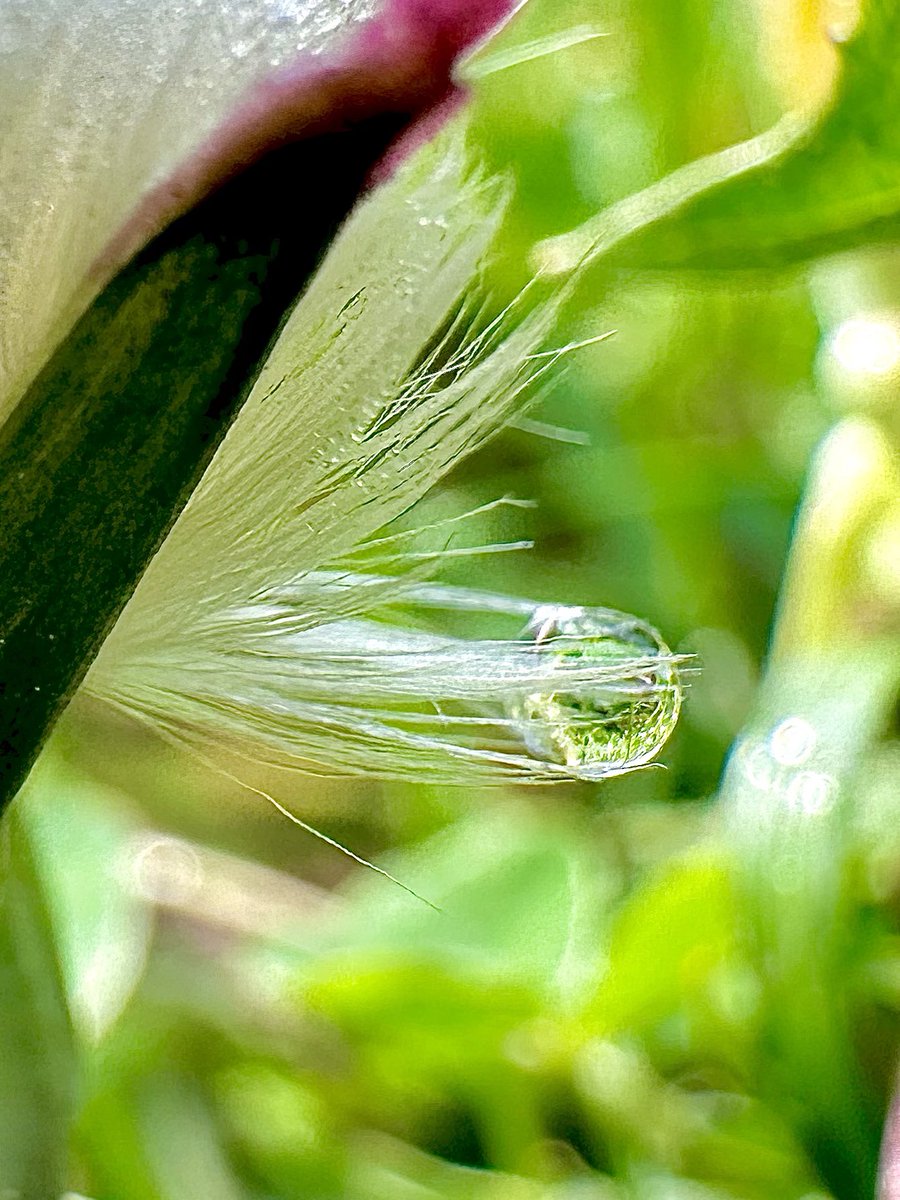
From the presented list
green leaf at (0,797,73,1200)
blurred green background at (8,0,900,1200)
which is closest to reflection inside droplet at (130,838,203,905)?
blurred green background at (8,0,900,1200)

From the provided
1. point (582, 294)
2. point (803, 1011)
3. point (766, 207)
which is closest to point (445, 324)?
point (582, 294)

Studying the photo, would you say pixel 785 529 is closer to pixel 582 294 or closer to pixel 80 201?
pixel 582 294

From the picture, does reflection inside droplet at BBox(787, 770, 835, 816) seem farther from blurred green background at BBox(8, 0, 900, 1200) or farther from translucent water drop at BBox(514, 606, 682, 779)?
translucent water drop at BBox(514, 606, 682, 779)

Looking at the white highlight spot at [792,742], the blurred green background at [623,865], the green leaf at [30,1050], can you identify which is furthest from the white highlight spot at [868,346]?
the green leaf at [30,1050]

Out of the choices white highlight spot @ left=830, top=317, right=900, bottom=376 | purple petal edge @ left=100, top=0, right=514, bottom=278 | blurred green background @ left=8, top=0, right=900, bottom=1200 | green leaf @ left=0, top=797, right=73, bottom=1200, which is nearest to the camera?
purple petal edge @ left=100, top=0, right=514, bottom=278

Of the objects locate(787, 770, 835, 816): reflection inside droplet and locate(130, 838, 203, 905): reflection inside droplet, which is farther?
locate(130, 838, 203, 905): reflection inside droplet

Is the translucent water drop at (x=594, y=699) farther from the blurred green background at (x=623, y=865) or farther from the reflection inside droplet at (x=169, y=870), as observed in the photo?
the reflection inside droplet at (x=169, y=870)

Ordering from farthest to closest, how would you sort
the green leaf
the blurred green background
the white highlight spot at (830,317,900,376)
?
the white highlight spot at (830,317,900,376) < the blurred green background < the green leaf
